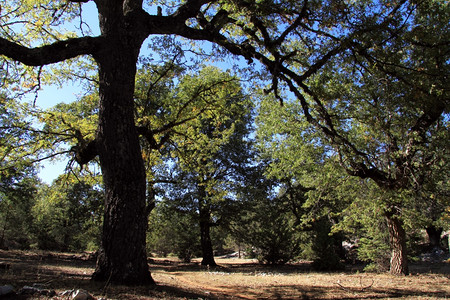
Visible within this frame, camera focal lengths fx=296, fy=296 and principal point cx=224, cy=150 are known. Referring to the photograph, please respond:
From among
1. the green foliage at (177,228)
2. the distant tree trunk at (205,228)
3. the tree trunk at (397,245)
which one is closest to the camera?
the tree trunk at (397,245)

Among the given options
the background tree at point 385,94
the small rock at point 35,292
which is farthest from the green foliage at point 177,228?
the small rock at point 35,292

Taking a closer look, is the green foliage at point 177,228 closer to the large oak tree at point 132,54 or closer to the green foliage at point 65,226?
the green foliage at point 65,226

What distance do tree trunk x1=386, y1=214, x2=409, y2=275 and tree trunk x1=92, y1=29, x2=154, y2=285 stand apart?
1095cm

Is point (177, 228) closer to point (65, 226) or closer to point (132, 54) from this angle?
point (65, 226)

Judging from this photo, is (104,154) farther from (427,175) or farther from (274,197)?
(274,197)

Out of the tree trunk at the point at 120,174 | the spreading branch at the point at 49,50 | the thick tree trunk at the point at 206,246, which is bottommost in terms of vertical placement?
the thick tree trunk at the point at 206,246

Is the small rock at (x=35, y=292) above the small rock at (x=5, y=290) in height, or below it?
below

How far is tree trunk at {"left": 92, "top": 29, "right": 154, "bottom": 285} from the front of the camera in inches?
178

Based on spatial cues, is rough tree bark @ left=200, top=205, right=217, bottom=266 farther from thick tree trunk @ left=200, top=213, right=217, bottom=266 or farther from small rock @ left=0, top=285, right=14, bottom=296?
small rock @ left=0, top=285, right=14, bottom=296

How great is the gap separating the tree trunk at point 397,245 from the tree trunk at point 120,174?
1095 cm

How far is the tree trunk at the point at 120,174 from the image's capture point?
178 inches

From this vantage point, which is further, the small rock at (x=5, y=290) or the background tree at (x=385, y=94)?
the background tree at (x=385, y=94)

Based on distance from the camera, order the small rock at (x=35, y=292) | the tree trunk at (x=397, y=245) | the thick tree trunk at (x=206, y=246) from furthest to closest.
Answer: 1. the thick tree trunk at (x=206, y=246)
2. the tree trunk at (x=397, y=245)
3. the small rock at (x=35, y=292)

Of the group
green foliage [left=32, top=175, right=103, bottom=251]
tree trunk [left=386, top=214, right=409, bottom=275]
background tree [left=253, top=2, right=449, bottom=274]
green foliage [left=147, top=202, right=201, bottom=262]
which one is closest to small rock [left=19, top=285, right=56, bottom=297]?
background tree [left=253, top=2, right=449, bottom=274]
